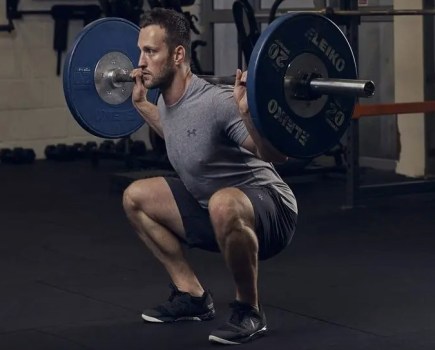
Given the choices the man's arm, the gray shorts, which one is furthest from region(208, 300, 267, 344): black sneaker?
the man's arm

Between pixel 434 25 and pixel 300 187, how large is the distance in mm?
1216

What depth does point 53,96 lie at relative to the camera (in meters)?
8.09

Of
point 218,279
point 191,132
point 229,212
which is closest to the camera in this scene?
point 229,212

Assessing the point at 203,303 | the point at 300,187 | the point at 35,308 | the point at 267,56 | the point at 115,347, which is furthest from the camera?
the point at 300,187

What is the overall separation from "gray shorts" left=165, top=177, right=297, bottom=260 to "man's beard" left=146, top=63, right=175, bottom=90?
32 cm

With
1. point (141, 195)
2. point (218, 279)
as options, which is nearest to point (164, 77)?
point (141, 195)

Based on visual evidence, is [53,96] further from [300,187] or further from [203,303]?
[203,303]

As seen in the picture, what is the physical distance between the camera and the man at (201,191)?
3.19 m

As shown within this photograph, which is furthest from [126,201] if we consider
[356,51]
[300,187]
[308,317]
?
[300,187]

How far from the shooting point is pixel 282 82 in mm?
3018

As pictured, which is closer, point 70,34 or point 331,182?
point 331,182

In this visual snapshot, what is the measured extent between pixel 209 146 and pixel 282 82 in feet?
1.11

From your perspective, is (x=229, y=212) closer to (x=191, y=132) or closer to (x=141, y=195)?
(x=191, y=132)

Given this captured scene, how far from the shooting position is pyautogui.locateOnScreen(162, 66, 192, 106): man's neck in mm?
3332
